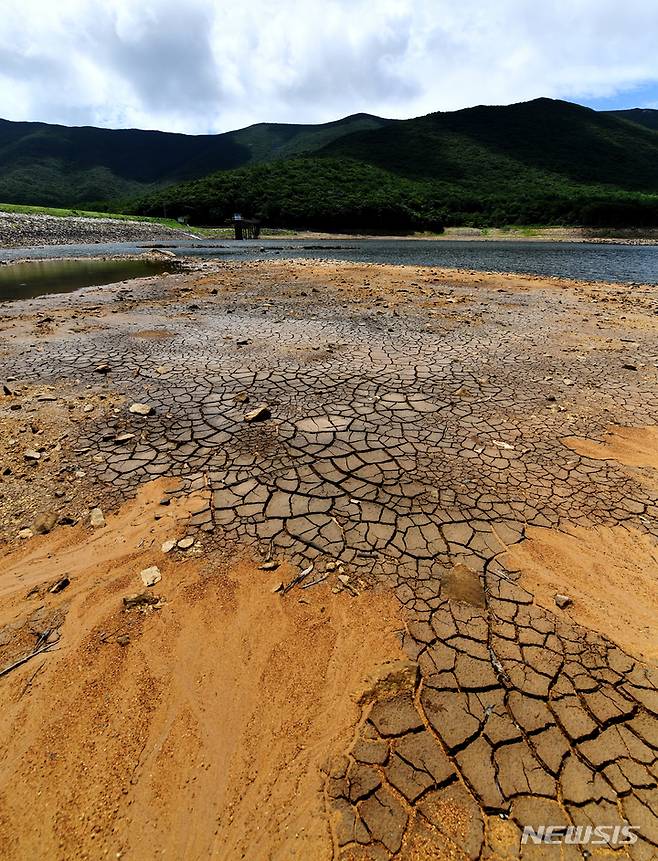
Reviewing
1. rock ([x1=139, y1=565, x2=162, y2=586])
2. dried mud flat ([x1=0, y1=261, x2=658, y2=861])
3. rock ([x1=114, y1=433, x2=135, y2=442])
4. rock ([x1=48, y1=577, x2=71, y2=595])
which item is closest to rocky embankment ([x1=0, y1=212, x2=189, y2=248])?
rock ([x1=114, y1=433, x2=135, y2=442])

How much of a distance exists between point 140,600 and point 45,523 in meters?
1.41

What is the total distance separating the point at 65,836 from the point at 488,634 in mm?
2536

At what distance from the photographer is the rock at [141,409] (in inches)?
224

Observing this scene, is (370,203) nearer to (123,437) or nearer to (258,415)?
(258,415)

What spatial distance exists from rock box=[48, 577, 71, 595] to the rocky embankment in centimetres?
4590

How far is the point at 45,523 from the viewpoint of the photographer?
3744mm

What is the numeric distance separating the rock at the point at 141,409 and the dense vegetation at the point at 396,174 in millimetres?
75767

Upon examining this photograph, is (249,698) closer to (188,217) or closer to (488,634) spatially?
(488,634)

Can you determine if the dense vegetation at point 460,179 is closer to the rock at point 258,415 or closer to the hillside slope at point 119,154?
the hillside slope at point 119,154

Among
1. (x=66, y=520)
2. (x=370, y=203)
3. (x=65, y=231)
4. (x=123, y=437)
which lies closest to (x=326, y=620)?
(x=66, y=520)

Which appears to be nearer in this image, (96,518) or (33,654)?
(33,654)

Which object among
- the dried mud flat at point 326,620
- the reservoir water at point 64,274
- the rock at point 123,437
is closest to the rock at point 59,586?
the dried mud flat at point 326,620

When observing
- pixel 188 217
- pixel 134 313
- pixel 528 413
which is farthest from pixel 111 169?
pixel 528 413

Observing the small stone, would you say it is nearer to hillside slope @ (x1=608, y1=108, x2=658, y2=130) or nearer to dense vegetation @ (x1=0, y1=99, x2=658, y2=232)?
dense vegetation @ (x1=0, y1=99, x2=658, y2=232)
